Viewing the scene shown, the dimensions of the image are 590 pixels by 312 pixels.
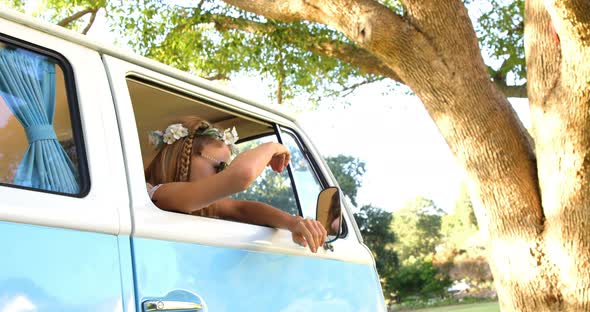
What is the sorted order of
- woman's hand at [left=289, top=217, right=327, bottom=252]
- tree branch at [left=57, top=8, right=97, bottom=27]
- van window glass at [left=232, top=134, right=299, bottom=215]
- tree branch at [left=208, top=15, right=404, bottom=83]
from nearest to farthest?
woman's hand at [left=289, top=217, right=327, bottom=252] < van window glass at [left=232, top=134, right=299, bottom=215] < tree branch at [left=208, top=15, right=404, bottom=83] < tree branch at [left=57, top=8, right=97, bottom=27]

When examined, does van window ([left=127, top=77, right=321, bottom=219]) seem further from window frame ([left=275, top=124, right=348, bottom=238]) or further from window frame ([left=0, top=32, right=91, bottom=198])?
window frame ([left=0, top=32, right=91, bottom=198])

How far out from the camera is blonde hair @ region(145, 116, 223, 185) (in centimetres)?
273

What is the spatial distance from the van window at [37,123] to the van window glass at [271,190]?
4.30 ft

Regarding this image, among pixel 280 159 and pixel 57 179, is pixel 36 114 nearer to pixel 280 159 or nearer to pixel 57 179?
pixel 57 179

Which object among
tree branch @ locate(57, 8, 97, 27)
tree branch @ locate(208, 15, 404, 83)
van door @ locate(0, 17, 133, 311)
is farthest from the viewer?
tree branch @ locate(57, 8, 97, 27)

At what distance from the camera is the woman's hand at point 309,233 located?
260cm

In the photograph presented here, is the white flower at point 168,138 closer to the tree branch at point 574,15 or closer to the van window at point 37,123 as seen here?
the van window at point 37,123

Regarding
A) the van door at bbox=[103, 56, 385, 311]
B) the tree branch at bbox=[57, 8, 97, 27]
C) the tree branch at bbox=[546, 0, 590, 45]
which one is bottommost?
the van door at bbox=[103, 56, 385, 311]

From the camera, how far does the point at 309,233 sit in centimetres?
260

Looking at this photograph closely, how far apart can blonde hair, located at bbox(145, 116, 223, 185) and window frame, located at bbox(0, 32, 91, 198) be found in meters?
0.69

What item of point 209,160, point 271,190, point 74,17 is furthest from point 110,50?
point 74,17

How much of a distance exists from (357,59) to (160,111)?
8040mm

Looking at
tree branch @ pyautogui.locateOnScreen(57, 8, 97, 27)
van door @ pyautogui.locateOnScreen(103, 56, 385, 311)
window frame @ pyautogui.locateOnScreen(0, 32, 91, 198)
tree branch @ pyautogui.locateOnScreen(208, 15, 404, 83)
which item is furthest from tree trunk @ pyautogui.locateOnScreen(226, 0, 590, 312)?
tree branch @ pyautogui.locateOnScreen(57, 8, 97, 27)

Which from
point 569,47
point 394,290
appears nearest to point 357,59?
point 569,47
